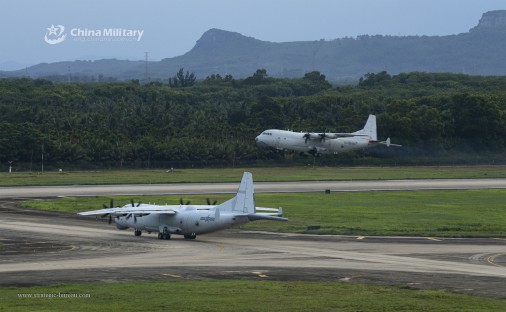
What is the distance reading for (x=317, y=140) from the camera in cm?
15550

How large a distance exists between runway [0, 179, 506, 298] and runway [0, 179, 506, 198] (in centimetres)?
2921

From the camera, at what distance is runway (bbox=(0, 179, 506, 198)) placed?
111m

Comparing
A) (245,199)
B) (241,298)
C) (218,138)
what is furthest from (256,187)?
(241,298)

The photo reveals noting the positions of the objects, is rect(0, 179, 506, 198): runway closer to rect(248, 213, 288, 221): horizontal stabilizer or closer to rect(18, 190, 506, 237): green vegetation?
rect(18, 190, 506, 237): green vegetation

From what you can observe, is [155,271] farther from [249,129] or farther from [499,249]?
[249,129]

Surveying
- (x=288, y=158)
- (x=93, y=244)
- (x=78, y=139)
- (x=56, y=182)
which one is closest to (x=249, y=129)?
(x=288, y=158)

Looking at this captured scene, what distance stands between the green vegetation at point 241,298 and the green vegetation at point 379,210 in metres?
26.3

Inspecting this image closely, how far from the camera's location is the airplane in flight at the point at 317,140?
15475 centimetres

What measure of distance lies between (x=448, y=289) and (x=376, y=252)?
577 inches

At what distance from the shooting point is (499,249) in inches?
2611

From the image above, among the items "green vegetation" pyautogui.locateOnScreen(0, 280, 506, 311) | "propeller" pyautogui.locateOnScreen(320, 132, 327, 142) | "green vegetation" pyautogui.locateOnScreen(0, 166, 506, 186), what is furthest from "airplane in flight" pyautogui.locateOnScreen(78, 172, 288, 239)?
"propeller" pyautogui.locateOnScreen(320, 132, 327, 142)

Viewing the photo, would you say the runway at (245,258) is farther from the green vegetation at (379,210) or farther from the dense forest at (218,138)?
the dense forest at (218,138)

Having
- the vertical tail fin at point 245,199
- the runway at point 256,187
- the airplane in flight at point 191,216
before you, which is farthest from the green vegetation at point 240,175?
the vertical tail fin at point 245,199

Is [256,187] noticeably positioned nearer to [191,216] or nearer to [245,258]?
[191,216]
